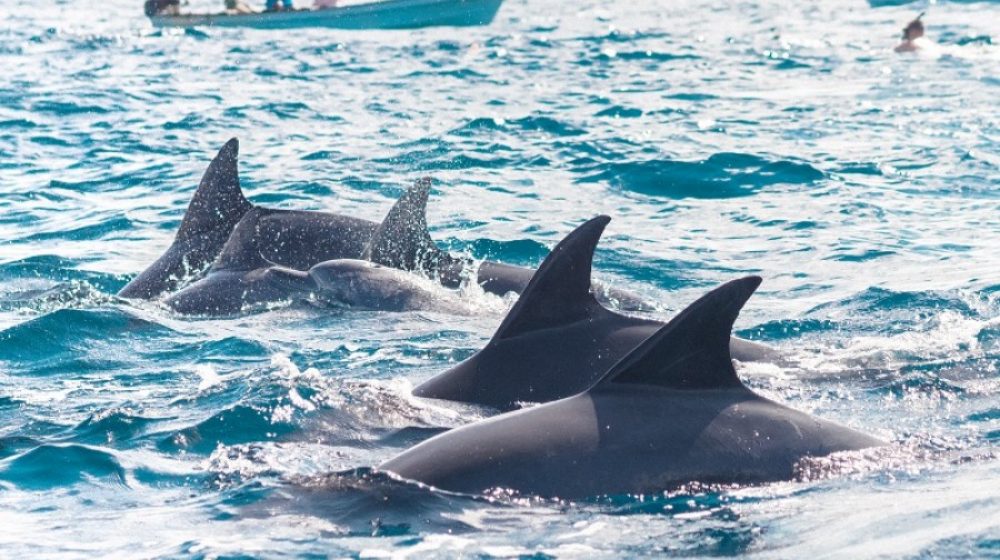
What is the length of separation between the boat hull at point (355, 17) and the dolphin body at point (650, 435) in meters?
38.9

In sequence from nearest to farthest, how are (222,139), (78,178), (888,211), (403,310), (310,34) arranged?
(403,310), (888,211), (78,178), (222,139), (310,34)

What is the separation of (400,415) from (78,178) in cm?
1364

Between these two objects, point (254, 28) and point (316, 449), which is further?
point (254, 28)

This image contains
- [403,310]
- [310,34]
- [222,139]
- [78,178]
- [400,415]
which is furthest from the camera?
[310,34]

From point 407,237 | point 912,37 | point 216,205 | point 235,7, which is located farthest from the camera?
point 235,7

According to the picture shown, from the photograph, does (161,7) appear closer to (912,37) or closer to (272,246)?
(912,37)

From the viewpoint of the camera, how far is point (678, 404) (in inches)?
267

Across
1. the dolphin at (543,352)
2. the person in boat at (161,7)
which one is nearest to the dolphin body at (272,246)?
the dolphin at (543,352)

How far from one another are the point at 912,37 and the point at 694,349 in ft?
97.1

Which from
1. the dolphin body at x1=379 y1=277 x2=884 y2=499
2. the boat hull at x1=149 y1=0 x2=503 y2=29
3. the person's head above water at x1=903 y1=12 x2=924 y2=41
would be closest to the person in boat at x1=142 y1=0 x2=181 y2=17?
the boat hull at x1=149 y1=0 x2=503 y2=29

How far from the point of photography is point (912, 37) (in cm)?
3412

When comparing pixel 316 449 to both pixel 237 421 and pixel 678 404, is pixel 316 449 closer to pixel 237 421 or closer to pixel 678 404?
pixel 237 421

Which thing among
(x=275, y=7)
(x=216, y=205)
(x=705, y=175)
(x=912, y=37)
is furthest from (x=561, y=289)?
(x=275, y=7)

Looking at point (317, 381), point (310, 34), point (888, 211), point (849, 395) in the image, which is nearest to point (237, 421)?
point (317, 381)
